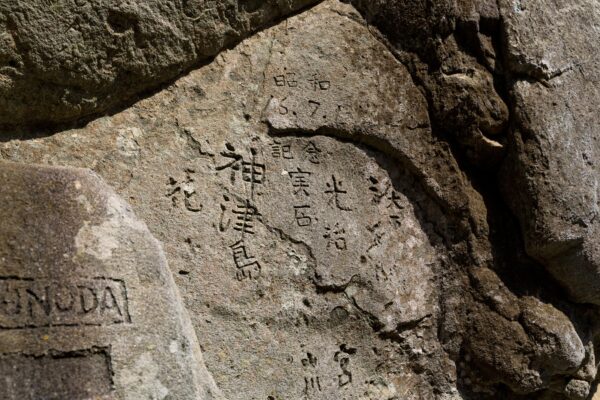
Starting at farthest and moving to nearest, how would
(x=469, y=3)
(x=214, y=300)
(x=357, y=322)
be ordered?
(x=469, y=3) < (x=357, y=322) < (x=214, y=300)

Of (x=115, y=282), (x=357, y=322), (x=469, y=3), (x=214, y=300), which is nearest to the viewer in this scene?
(x=115, y=282)

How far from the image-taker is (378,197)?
231cm

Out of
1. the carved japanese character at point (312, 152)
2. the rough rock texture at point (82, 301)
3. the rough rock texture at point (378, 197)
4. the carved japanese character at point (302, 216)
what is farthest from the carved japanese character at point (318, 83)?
the rough rock texture at point (82, 301)

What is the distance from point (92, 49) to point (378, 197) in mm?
740

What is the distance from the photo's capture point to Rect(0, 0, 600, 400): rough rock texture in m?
2.08

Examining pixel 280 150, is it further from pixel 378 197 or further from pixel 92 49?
pixel 92 49

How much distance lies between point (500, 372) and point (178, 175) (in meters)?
0.89

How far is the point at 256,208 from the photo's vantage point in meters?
2.15

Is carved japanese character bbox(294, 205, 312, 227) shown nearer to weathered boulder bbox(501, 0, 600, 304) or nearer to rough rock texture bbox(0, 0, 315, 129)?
rough rock texture bbox(0, 0, 315, 129)

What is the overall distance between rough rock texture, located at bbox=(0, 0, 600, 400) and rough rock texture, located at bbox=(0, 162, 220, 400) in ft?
0.87

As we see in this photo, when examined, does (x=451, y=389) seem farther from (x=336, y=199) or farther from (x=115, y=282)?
(x=115, y=282)

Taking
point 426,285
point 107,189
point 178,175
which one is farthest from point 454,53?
point 107,189

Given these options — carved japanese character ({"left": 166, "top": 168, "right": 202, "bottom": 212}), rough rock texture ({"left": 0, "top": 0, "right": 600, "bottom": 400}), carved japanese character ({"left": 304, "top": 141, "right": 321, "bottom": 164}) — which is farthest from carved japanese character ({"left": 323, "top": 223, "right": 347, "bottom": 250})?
carved japanese character ({"left": 166, "top": 168, "right": 202, "bottom": 212})

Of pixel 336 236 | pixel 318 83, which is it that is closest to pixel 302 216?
pixel 336 236
